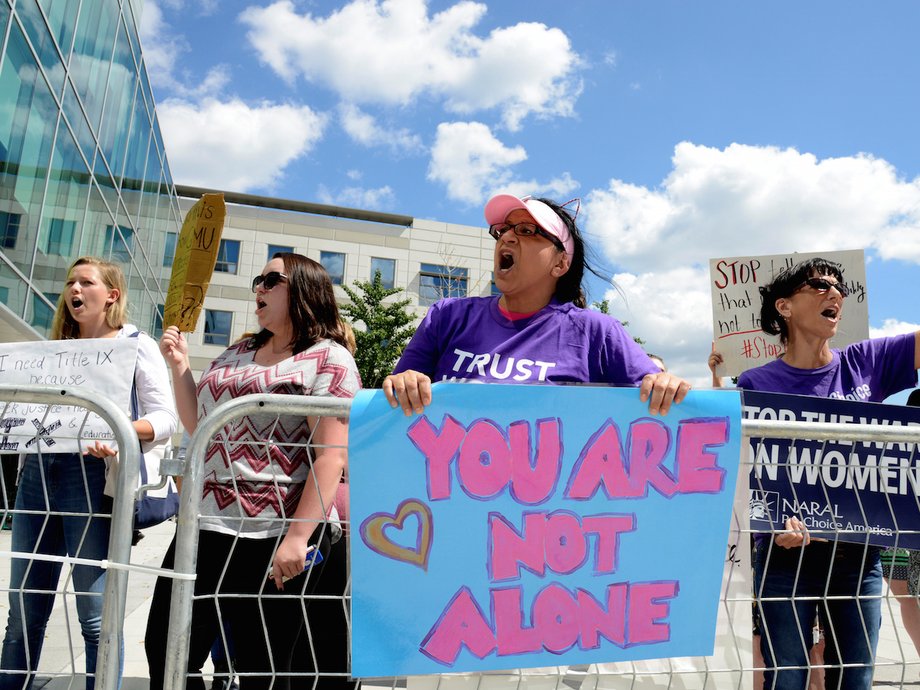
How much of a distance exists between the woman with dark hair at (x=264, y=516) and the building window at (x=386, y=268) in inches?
1176

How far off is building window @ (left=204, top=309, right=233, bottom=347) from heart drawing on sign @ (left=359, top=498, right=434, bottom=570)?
29.8 metres

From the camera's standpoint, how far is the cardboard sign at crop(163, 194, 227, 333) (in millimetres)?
2557

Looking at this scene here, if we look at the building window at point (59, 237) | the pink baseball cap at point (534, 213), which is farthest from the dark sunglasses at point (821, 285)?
the building window at point (59, 237)

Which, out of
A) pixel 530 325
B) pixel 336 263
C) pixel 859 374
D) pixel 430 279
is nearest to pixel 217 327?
pixel 336 263

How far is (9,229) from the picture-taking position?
316 inches

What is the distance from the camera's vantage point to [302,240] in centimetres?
3122

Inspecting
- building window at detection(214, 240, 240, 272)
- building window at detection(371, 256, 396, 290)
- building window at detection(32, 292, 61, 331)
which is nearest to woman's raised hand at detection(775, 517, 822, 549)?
building window at detection(32, 292, 61, 331)

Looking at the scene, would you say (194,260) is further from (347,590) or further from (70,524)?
(347,590)

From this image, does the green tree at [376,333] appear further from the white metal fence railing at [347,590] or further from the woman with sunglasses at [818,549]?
the white metal fence railing at [347,590]

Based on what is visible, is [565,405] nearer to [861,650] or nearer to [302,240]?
[861,650]

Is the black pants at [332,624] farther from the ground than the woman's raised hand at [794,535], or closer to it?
closer to it

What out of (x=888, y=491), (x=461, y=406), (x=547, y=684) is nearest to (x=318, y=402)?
(x=461, y=406)

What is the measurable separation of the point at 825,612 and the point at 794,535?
40 centimetres

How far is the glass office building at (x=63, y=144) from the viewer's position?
25.8 feet
